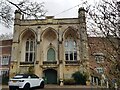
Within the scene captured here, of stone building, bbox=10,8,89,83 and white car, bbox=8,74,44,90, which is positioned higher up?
stone building, bbox=10,8,89,83

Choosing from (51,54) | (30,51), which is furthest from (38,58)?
(30,51)

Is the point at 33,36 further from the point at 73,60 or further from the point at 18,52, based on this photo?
the point at 73,60

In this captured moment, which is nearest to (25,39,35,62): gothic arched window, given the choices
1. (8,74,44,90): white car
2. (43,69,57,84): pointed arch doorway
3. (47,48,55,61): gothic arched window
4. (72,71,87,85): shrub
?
(47,48,55,61): gothic arched window

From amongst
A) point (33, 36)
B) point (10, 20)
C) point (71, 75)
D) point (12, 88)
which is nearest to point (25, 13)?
point (10, 20)

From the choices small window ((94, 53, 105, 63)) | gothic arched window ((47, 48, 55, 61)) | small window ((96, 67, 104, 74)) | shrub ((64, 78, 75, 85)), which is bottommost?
shrub ((64, 78, 75, 85))

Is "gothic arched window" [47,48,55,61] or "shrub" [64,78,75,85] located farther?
"gothic arched window" [47,48,55,61]

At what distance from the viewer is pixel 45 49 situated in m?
38.8

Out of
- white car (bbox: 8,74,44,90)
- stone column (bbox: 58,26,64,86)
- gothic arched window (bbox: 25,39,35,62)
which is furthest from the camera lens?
gothic arched window (bbox: 25,39,35,62)

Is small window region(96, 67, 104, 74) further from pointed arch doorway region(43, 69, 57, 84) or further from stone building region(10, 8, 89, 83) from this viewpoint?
pointed arch doorway region(43, 69, 57, 84)

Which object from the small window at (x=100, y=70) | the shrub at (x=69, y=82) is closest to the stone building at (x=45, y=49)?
the shrub at (x=69, y=82)

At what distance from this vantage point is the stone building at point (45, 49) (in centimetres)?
3609

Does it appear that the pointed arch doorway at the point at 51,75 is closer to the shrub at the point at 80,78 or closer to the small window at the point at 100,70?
the shrub at the point at 80,78

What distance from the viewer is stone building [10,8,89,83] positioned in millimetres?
36094

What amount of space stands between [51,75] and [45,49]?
16.7 feet
